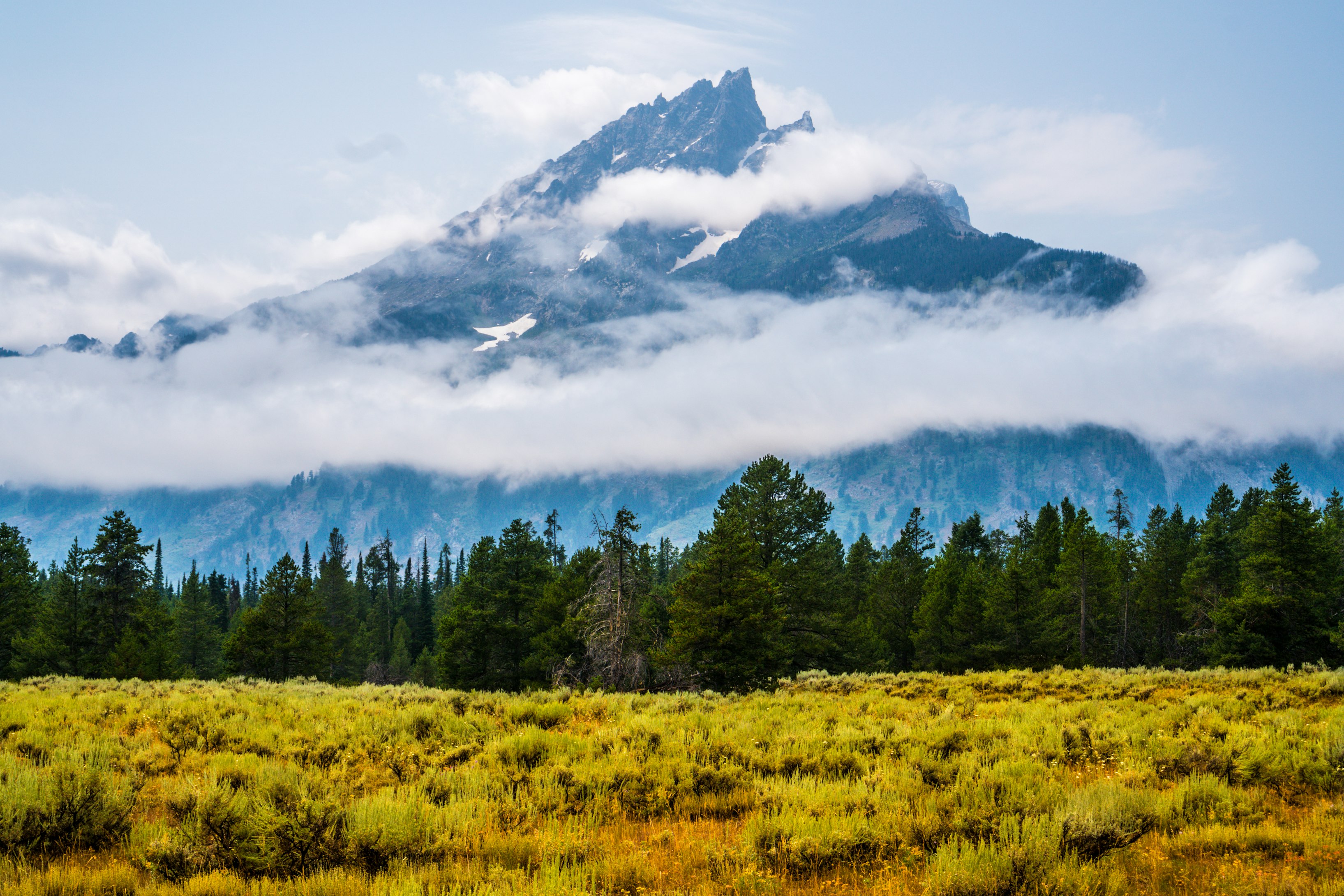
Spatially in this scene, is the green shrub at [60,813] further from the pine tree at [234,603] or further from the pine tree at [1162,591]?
the pine tree at [234,603]

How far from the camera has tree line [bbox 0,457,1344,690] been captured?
28734 millimetres

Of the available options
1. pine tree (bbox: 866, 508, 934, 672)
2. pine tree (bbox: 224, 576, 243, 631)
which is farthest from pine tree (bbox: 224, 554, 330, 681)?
pine tree (bbox: 224, 576, 243, 631)

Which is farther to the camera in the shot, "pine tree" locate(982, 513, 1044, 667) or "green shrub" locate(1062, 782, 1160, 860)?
"pine tree" locate(982, 513, 1044, 667)

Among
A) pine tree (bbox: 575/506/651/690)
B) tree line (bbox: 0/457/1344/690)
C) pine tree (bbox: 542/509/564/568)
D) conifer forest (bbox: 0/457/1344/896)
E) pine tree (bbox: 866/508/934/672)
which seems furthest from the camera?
pine tree (bbox: 542/509/564/568)

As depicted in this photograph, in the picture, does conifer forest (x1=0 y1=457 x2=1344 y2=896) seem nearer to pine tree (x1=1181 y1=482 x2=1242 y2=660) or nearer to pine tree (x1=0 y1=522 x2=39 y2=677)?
pine tree (x1=1181 y1=482 x2=1242 y2=660)

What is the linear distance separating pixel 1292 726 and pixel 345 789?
517 inches

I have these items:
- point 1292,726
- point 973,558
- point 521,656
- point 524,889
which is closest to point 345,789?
point 524,889

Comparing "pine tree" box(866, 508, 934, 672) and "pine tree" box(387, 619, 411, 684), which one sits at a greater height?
"pine tree" box(866, 508, 934, 672)

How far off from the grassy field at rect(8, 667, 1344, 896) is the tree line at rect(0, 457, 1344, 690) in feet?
50.8

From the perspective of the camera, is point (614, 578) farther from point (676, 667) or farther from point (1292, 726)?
point (1292, 726)

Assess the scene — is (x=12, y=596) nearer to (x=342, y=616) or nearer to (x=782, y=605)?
(x=342, y=616)

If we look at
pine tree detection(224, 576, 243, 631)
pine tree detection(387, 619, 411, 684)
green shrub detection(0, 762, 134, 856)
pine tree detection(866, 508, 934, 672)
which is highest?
green shrub detection(0, 762, 134, 856)

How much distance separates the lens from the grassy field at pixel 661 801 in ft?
16.5

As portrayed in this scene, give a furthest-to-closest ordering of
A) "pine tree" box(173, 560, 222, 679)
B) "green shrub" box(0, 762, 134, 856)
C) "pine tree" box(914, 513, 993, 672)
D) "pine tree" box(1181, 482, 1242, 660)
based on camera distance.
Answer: "pine tree" box(173, 560, 222, 679) < "pine tree" box(1181, 482, 1242, 660) < "pine tree" box(914, 513, 993, 672) < "green shrub" box(0, 762, 134, 856)
